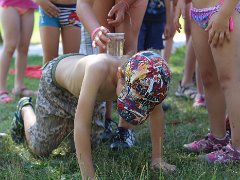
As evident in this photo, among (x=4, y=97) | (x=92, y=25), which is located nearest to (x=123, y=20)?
(x=92, y=25)


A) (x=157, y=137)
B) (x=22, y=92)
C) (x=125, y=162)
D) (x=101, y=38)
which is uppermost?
(x=101, y=38)

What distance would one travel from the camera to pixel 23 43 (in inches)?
196

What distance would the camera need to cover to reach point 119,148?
9.94 feet

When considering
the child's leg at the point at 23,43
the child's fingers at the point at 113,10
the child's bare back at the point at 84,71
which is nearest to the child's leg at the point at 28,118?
the child's bare back at the point at 84,71

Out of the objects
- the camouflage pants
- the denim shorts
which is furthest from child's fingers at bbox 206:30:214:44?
the denim shorts

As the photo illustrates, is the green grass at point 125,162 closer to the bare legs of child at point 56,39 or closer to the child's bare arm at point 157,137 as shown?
the child's bare arm at point 157,137

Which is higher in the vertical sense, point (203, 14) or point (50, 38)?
point (203, 14)

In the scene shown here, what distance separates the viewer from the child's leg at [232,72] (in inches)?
107

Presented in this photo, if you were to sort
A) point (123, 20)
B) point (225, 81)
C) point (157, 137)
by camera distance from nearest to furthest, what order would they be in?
point (157, 137) → point (225, 81) → point (123, 20)

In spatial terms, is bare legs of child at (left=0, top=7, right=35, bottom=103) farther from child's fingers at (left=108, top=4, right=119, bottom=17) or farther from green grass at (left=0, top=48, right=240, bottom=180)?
child's fingers at (left=108, top=4, right=119, bottom=17)

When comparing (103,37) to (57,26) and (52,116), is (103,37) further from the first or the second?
(57,26)

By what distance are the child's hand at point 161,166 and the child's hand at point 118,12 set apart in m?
0.96

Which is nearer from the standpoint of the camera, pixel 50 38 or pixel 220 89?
pixel 220 89

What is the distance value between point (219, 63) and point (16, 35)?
2.63 meters
